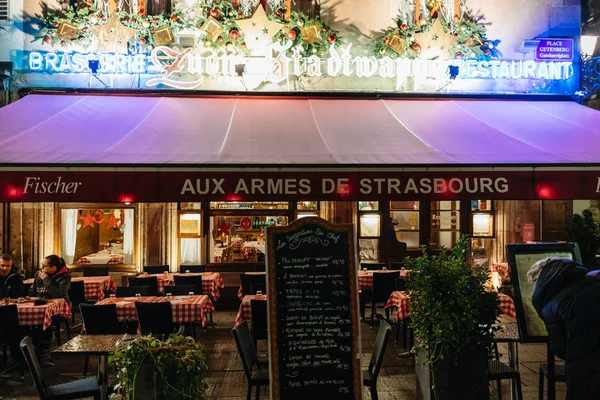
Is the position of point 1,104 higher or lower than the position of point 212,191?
higher

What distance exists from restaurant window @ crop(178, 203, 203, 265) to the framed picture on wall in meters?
7.58

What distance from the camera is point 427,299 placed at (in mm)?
4656

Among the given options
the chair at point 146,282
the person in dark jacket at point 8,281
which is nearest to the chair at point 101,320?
the person in dark jacket at point 8,281

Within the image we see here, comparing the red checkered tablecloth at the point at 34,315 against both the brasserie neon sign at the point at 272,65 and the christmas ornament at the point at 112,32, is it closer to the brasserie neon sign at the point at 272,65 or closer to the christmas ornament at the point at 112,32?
the brasserie neon sign at the point at 272,65

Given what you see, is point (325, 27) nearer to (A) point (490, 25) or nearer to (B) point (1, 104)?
(A) point (490, 25)

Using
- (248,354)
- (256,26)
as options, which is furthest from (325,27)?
(248,354)

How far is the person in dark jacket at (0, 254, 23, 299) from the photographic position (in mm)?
7902

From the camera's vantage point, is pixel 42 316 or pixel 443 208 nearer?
pixel 42 316

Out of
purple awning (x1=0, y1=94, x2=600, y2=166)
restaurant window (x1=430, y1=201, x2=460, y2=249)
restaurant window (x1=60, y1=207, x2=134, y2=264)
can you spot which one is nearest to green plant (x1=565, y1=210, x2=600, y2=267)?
purple awning (x1=0, y1=94, x2=600, y2=166)

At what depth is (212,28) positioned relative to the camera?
390 inches

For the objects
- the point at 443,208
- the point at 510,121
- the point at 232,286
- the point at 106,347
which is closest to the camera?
the point at 106,347

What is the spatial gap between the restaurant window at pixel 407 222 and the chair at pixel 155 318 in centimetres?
636

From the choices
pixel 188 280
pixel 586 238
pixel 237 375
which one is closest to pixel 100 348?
pixel 237 375

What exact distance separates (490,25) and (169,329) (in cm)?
832
